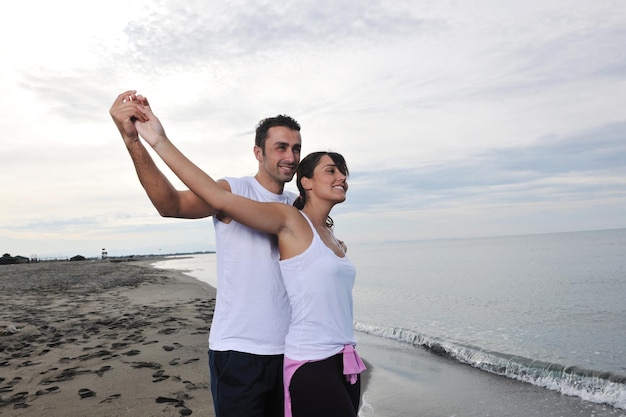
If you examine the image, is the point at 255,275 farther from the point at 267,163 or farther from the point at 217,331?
the point at 267,163

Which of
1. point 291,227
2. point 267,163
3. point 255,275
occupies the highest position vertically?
point 267,163

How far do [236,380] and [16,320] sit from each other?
1007 cm

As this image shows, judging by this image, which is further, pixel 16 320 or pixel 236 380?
pixel 16 320

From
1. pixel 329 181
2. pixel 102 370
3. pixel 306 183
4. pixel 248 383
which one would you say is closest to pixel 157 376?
pixel 102 370

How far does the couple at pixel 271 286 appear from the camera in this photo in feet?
8.01

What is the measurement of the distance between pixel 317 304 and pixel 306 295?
0.25ft

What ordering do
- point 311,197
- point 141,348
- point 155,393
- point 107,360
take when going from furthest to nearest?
point 141,348
point 107,360
point 155,393
point 311,197

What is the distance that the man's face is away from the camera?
293 cm

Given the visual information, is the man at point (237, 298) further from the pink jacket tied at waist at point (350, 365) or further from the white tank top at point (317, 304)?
the pink jacket tied at waist at point (350, 365)

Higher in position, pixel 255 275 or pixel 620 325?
pixel 255 275

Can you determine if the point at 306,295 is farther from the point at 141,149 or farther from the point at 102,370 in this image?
the point at 102,370

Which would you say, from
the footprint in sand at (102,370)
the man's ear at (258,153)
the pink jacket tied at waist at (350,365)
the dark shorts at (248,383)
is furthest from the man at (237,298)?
the footprint in sand at (102,370)

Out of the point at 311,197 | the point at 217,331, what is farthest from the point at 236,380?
the point at 311,197

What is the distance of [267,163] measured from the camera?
9.78ft
